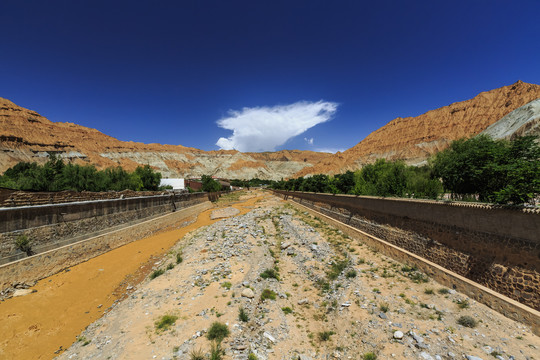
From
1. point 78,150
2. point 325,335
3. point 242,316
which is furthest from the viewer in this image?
point 78,150

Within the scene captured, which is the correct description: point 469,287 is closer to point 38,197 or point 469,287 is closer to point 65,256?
point 65,256

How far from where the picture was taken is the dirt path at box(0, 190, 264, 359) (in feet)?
25.1

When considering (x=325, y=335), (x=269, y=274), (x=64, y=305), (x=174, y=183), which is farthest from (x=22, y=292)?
(x=174, y=183)

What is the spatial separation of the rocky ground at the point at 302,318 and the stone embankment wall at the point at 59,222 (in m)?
6.45

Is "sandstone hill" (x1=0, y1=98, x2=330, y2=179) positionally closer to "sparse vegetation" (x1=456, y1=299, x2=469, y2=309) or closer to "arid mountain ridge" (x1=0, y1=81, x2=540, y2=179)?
"arid mountain ridge" (x1=0, y1=81, x2=540, y2=179)

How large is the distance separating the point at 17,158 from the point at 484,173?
122m

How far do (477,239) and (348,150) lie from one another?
132774mm

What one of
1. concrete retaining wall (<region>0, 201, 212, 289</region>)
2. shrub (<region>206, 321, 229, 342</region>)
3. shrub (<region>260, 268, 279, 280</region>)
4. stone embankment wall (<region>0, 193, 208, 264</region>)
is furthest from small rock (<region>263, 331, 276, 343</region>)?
stone embankment wall (<region>0, 193, 208, 264</region>)

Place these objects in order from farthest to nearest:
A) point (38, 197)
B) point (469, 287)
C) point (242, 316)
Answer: point (38, 197) < point (242, 316) < point (469, 287)

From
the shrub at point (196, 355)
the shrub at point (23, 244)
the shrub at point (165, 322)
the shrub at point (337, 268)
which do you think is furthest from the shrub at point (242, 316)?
the shrub at point (23, 244)

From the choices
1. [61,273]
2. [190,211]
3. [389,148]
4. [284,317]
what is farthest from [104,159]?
[389,148]

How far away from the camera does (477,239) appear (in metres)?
8.27

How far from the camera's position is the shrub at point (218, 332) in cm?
704

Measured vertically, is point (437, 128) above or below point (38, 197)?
above
